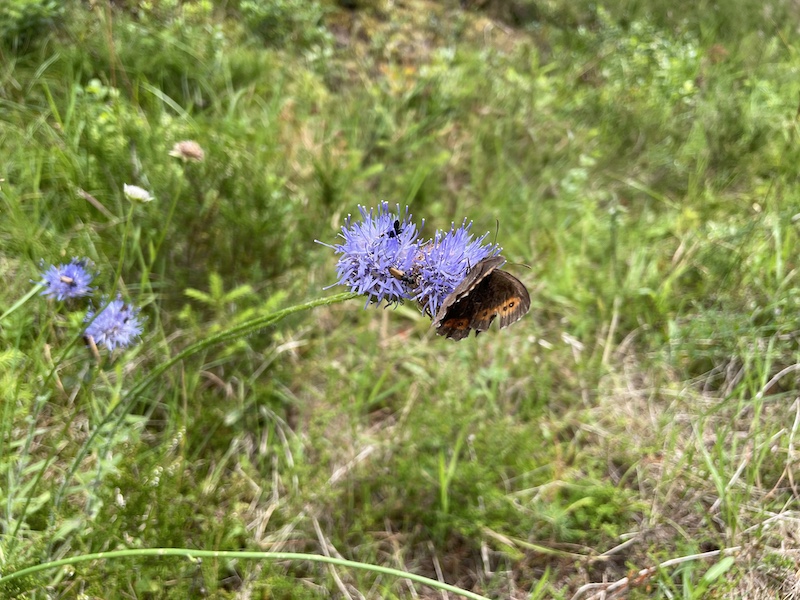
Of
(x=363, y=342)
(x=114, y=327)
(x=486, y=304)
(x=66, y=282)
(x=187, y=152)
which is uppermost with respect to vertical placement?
(x=187, y=152)

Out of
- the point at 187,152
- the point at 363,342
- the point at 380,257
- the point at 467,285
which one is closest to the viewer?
the point at 467,285

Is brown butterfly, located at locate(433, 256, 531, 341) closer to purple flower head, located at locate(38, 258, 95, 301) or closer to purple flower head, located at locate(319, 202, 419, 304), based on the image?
purple flower head, located at locate(319, 202, 419, 304)

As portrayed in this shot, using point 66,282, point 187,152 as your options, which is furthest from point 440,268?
point 66,282

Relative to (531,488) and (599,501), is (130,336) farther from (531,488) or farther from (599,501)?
(599,501)

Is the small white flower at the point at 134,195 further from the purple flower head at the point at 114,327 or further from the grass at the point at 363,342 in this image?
the purple flower head at the point at 114,327

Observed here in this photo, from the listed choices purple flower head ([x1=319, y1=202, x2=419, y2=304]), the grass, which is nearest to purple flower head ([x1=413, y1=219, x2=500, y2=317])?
purple flower head ([x1=319, y1=202, x2=419, y2=304])

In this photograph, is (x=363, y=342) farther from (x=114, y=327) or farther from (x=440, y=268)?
(x=440, y=268)
